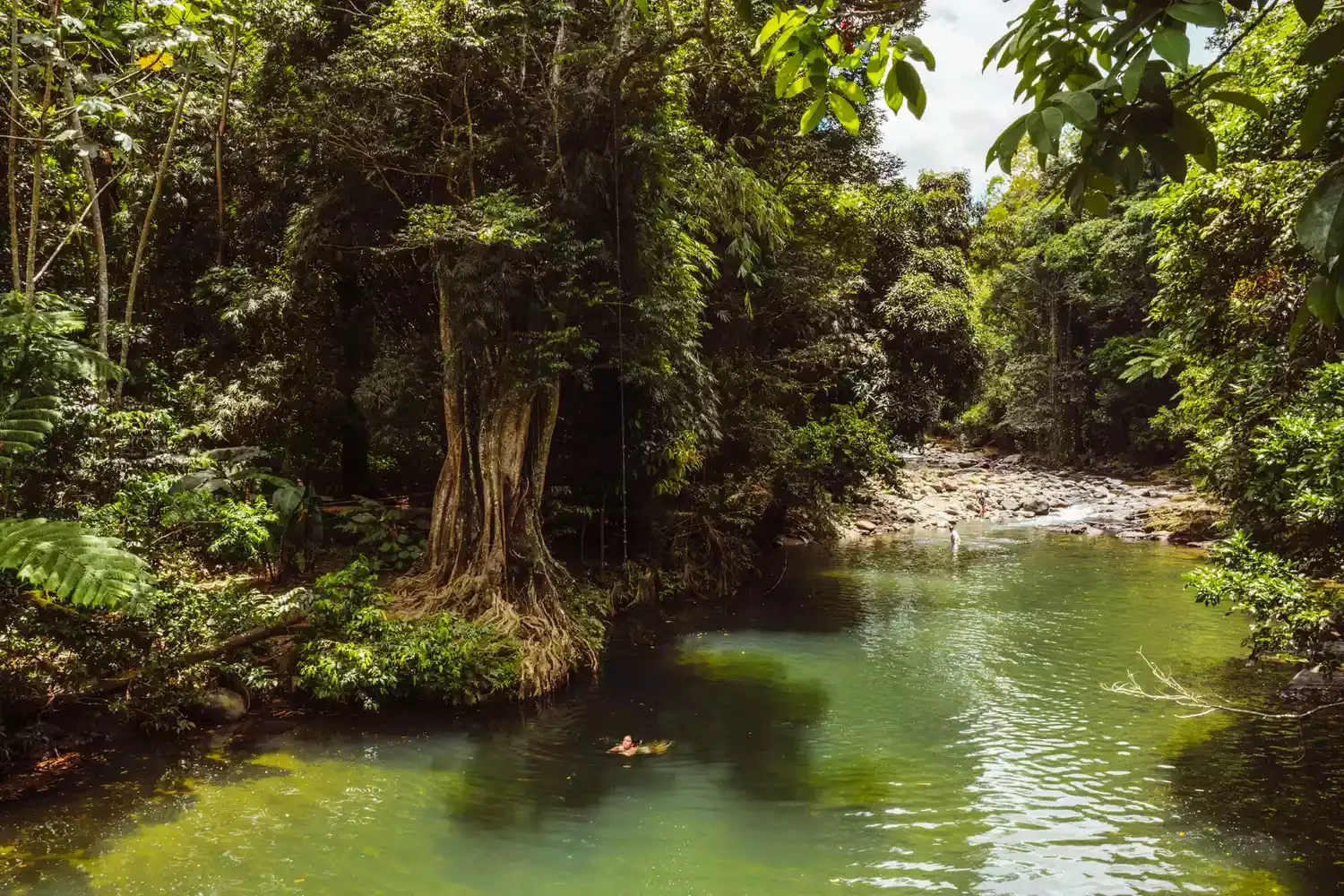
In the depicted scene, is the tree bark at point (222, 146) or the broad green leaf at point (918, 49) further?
the tree bark at point (222, 146)

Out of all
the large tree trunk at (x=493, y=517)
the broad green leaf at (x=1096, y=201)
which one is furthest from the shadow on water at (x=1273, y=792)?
the large tree trunk at (x=493, y=517)

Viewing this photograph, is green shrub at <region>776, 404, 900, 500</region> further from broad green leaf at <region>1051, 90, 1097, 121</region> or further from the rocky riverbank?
broad green leaf at <region>1051, 90, 1097, 121</region>

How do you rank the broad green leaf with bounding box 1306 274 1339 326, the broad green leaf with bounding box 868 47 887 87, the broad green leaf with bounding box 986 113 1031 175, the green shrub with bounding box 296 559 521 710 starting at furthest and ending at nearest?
the green shrub with bounding box 296 559 521 710 → the broad green leaf with bounding box 868 47 887 87 → the broad green leaf with bounding box 986 113 1031 175 → the broad green leaf with bounding box 1306 274 1339 326

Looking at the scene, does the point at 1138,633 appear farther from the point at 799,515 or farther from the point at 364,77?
the point at 364,77

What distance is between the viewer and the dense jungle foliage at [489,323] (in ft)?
21.6

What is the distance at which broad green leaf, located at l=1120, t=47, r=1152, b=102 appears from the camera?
1640 millimetres

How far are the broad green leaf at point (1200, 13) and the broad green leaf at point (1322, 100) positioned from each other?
223 mm

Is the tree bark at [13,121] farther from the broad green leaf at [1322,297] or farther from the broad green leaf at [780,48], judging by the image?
the broad green leaf at [1322,297]

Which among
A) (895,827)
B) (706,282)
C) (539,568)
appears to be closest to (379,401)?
(539,568)

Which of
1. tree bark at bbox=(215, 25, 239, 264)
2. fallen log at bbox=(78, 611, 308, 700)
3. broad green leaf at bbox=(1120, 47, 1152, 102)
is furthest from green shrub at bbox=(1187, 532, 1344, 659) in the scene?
tree bark at bbox=(215, 25, 239, 264)

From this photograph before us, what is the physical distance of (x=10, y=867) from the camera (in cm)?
536

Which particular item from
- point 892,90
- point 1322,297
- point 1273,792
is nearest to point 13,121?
point 892,90

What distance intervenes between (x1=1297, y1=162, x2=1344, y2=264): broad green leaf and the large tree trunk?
9087mm

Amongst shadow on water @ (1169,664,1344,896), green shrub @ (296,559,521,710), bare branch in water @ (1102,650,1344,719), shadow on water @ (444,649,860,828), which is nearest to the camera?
shadow on water @ (1169,664,1344,896)
